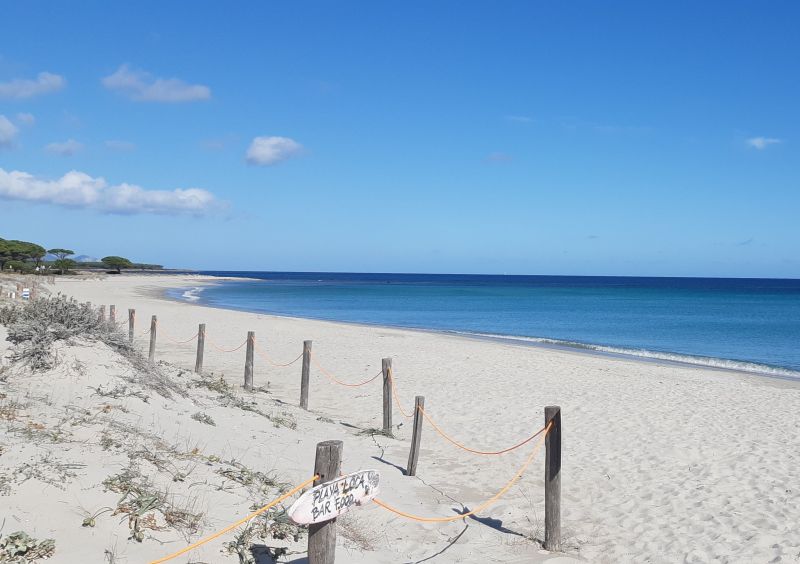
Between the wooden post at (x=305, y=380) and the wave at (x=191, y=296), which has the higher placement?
the wooden post at (x=305, y=380)

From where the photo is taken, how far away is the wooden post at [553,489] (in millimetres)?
6387

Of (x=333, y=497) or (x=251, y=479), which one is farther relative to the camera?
(x=251, y=479)

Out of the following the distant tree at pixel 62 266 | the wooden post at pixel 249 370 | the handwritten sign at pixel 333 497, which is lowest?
the wooden post at pixel 249 370

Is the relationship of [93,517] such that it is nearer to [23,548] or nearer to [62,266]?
[23,548]

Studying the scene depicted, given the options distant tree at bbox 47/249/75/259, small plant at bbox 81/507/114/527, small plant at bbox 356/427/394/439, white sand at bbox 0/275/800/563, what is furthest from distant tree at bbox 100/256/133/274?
small plant at bbox 81/507/114/527

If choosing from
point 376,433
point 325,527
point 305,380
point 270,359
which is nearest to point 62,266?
point 270,359

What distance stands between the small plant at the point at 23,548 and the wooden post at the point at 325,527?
178 cm

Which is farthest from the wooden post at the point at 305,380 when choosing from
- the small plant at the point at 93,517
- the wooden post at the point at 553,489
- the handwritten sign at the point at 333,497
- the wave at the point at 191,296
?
the wave at the point at 191,296

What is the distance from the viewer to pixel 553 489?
6375 millimetres

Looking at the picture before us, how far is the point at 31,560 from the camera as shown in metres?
4.12

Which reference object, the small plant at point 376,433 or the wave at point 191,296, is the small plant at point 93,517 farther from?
the wave at point 191,296

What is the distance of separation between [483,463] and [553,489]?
10.8ft

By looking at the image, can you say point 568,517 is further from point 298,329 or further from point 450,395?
point 298,329

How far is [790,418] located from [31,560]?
13693mm
